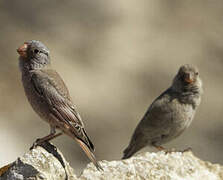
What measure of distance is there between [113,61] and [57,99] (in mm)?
9694

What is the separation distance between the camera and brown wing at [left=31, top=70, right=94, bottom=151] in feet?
22.3

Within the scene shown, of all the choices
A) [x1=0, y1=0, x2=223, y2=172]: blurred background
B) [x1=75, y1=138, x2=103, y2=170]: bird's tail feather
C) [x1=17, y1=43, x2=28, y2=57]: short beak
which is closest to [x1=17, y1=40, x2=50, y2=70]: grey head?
[x1=17, y1=43, x2=28, y2=57]: short beak

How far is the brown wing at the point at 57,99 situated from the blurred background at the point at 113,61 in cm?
550

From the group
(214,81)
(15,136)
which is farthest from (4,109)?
(214,81)

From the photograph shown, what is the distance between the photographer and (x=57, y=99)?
22.7ft

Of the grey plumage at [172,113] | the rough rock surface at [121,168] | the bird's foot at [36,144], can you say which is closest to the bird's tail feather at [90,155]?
the rough rock surface at [121,168]

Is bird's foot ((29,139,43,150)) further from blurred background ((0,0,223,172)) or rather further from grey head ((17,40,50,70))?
blurred background ((0,0,223,172))

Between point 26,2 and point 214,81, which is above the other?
point 26,2

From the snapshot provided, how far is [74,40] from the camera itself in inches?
664

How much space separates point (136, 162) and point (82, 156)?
21.9 feet

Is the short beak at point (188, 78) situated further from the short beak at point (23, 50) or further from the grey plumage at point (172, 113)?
the short beak at point (23, 50)

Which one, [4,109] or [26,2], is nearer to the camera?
[4,109]

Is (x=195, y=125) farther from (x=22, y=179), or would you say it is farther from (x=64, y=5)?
(x=22, y=179)

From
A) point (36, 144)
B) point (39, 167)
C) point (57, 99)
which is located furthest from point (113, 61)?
point (39, 167)
